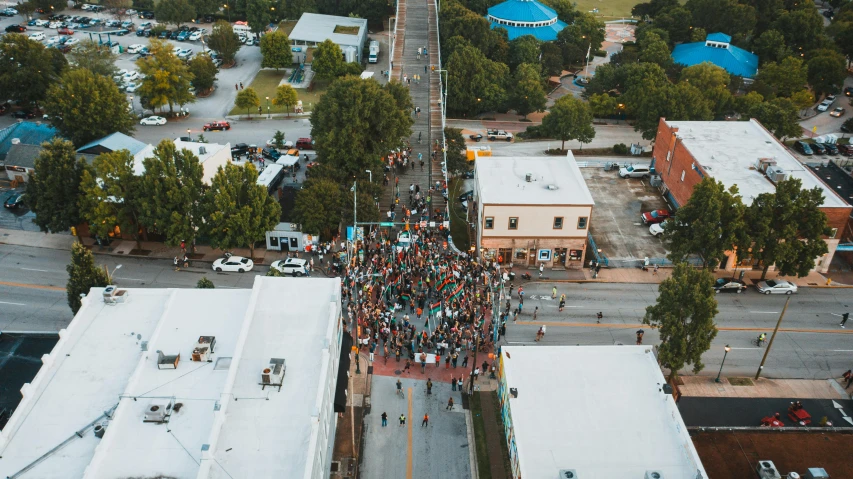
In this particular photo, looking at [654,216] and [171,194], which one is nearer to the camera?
[171,194]

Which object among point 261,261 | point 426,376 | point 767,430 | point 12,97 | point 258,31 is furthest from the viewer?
point 258,31

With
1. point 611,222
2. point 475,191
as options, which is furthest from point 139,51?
point 611,222

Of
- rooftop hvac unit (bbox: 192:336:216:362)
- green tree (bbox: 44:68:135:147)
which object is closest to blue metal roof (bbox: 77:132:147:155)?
green tree (bbox: 44:68:135:147)

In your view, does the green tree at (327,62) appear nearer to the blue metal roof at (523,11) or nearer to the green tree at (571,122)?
the blue metal roof at (523,11)

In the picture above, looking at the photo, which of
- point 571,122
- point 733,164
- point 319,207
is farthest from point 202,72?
point 733,164

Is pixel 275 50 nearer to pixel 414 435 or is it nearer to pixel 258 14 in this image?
pixel 258 14

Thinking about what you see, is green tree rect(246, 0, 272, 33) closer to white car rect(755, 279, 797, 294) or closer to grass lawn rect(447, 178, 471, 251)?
grass lawn rect(447, 178, 471, 251)

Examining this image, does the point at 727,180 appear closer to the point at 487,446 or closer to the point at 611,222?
the point at 611,222
